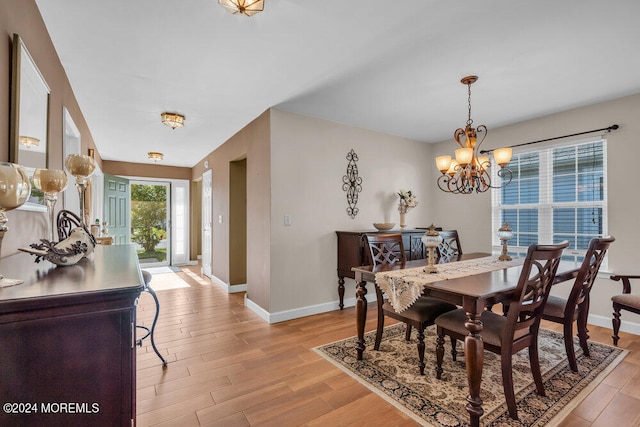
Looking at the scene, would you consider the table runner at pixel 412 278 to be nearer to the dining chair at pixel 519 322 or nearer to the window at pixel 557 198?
the dining chair at pixel 519 322

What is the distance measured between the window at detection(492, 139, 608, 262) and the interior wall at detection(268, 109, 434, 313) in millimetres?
1593

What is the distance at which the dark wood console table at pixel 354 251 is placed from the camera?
138 inches

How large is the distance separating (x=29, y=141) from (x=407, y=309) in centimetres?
258

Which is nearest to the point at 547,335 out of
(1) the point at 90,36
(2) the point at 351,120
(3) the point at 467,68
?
(3) the point at 467,68

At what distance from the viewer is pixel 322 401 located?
1.91 metres

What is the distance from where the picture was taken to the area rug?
1768 millimetres

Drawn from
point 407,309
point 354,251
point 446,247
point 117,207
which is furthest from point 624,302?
point 117,207

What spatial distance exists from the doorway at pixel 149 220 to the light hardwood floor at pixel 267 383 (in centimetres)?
521

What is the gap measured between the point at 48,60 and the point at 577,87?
14.3 ft

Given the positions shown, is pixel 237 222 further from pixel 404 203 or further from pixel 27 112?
pixel 27 112

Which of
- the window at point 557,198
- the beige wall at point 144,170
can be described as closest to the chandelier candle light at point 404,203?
the window at point 557,198

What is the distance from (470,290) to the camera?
1.75 m

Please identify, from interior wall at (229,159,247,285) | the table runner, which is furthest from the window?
interior wall at (229,159,247,285)

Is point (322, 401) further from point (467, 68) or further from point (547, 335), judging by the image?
point (467, 68)
